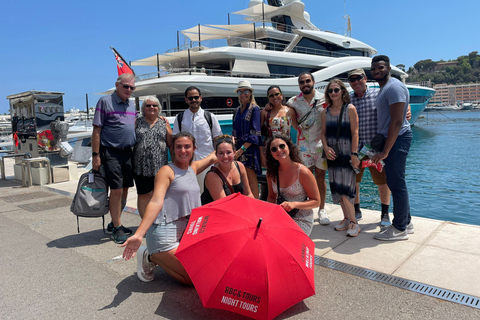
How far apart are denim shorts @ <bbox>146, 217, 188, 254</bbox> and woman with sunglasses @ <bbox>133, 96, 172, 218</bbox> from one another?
1.27 m

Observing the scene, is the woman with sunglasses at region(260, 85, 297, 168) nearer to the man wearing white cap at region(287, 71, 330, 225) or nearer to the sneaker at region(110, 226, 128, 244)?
the man wearing white cap at region(287, 71, 330, 225)

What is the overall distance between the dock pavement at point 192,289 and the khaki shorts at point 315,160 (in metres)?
0.75

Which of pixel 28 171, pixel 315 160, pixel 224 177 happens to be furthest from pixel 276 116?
pixel 28 171

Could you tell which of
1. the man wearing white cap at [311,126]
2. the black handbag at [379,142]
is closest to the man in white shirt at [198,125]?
the man wearing white cap at [311,126]

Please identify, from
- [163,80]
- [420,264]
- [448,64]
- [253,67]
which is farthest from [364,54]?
[448,64]

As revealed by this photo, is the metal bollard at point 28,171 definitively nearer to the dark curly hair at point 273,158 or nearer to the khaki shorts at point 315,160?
the khaki shorts at point 315,160

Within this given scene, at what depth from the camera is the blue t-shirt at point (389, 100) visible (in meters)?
3.53

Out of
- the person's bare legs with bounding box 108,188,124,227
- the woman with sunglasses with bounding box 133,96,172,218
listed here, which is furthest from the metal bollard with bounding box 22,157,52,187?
the woman with sunglasses with bounding box 133,96,172,218

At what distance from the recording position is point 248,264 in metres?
2.14

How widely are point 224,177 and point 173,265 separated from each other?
0.90 meters

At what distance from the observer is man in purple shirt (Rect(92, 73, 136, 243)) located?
392 centimetres

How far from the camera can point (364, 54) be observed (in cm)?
2386

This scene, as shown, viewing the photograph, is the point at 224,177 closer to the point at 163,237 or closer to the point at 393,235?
the point at 163,237

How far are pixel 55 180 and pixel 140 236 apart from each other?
6.94 metres
